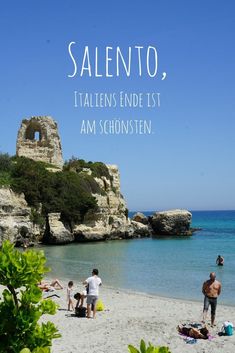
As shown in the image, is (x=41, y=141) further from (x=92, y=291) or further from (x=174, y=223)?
(x=92, y=291)

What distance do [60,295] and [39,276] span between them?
15878 millimetres

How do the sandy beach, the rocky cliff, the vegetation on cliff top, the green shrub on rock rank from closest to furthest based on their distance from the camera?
the green shrub on rock
the sandy beach
the vegetation on cliff top
the rocky cliff

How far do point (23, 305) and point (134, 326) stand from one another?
10.2 m

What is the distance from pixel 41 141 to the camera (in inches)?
2530

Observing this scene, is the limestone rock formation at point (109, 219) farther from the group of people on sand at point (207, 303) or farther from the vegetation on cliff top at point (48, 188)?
the group of people on sand at point (207, 303)

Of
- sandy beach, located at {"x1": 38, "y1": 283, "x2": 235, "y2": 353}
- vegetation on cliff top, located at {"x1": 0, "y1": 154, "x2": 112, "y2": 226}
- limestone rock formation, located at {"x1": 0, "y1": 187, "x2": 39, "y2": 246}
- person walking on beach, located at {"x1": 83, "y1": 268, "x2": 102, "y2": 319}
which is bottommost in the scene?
sandy beach, located at {"x1": 38, "y1": 283, "x2": 235, "y2": 353}

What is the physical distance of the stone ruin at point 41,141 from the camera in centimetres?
6359

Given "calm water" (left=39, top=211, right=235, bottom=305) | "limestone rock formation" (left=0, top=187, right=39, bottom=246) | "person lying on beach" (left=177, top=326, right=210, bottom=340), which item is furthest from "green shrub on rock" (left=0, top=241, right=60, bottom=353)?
"limestone rock formation" (left=0, top=187, right=39, bottom=246)

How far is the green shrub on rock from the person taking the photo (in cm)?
443

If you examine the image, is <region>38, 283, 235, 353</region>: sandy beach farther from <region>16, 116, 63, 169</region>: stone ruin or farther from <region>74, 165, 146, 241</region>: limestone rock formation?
<region>16, 116, 63, 169</region>: stone ruin

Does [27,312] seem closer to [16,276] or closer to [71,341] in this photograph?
[16,276]

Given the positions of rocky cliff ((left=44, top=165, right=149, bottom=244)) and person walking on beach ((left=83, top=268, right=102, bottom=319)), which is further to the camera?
rocky cliff ((left=44, top=165, right=149, bottom=244))

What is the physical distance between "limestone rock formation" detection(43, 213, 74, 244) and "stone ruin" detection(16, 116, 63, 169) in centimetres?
1588

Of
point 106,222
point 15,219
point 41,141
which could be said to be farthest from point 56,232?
point 41,141
